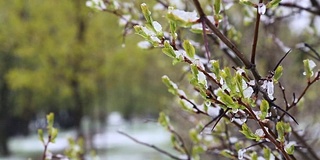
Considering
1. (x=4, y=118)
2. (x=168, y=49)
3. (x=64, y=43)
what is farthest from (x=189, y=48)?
(x=4, y=118)

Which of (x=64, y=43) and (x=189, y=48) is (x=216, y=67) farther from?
(x=64, y=43)

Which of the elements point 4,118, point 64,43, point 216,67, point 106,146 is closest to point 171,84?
point 216,67

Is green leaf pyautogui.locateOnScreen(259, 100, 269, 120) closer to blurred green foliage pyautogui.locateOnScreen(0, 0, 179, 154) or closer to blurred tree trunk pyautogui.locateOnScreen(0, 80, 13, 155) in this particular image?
blurred green foliage pyautogui.locateOnScreen(0, 0, 179, 154)

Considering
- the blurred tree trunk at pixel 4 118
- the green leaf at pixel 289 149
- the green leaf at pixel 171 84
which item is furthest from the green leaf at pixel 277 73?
the blurred tree trunk at pixel 4 118

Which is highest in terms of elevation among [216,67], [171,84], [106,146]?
[106,146]

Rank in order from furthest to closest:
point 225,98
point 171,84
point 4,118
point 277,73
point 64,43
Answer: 1. point 4,118
2. point 64,43
3. point 171,84
4. point 277,73
5. point 225,98

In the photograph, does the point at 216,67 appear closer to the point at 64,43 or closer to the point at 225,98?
the point at 225,98

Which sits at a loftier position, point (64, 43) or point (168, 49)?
point (64, 43)

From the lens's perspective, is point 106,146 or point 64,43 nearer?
point 64,43

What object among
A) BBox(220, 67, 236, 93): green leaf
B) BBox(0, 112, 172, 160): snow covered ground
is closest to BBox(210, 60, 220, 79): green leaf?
BBox(220, 67, 236, 93): green leaf

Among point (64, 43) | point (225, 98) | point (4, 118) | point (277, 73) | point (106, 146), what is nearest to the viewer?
point (225, 98)

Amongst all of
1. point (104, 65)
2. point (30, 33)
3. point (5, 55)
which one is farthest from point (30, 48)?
point (5, 55)

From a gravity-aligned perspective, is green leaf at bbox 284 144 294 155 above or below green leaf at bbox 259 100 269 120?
below

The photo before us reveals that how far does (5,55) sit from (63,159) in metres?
18.6
